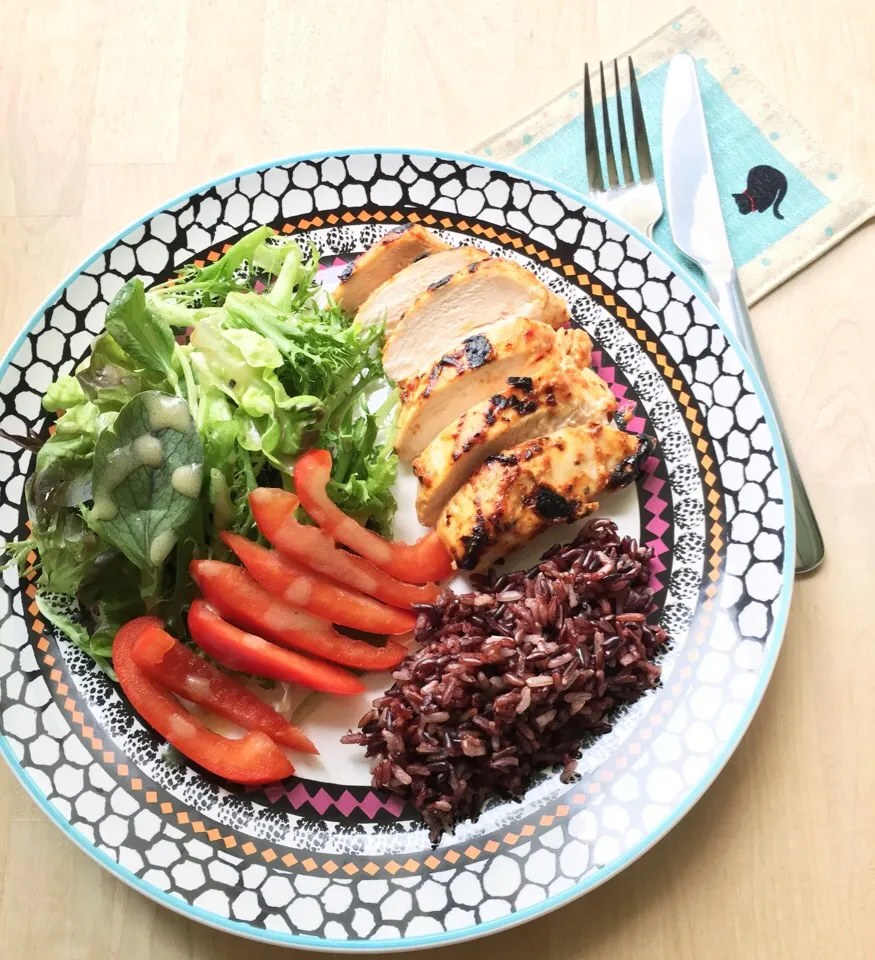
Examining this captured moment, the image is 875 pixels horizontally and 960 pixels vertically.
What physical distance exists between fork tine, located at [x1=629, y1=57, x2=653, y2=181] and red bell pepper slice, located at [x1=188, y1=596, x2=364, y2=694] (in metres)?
2.33

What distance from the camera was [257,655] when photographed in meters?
2.98

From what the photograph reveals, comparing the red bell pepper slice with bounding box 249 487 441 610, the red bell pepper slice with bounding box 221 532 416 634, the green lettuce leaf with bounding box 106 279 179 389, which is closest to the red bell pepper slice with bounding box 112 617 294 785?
the red bell pepper slice with bounding box 221 532 416 634

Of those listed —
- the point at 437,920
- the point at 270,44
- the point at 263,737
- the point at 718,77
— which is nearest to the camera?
the point at 437,920

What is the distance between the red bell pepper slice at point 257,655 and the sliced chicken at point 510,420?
2.20ft

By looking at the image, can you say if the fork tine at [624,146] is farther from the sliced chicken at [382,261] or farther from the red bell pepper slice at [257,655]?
the red bell pepper slice at [257,655]

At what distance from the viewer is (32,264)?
3.89 m

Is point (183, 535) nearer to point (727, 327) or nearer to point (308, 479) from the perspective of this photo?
point (308, 479)

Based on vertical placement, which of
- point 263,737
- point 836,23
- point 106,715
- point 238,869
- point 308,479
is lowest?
point 238,869

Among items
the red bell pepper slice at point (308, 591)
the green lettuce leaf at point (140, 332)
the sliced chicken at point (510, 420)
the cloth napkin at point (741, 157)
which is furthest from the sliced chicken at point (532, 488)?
the green lettuce leaf at point (140, 332)

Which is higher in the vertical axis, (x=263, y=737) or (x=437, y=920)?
(x=263, y=737)

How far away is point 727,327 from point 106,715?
8.60 ft

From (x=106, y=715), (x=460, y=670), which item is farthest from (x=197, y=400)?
(x=460, y=670)

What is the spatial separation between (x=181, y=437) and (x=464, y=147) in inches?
75.5

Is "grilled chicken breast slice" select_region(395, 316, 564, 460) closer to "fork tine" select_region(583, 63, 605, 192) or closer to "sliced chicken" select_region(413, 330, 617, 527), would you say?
"sliced chicken" select_region(413, 330, 617, 527)
